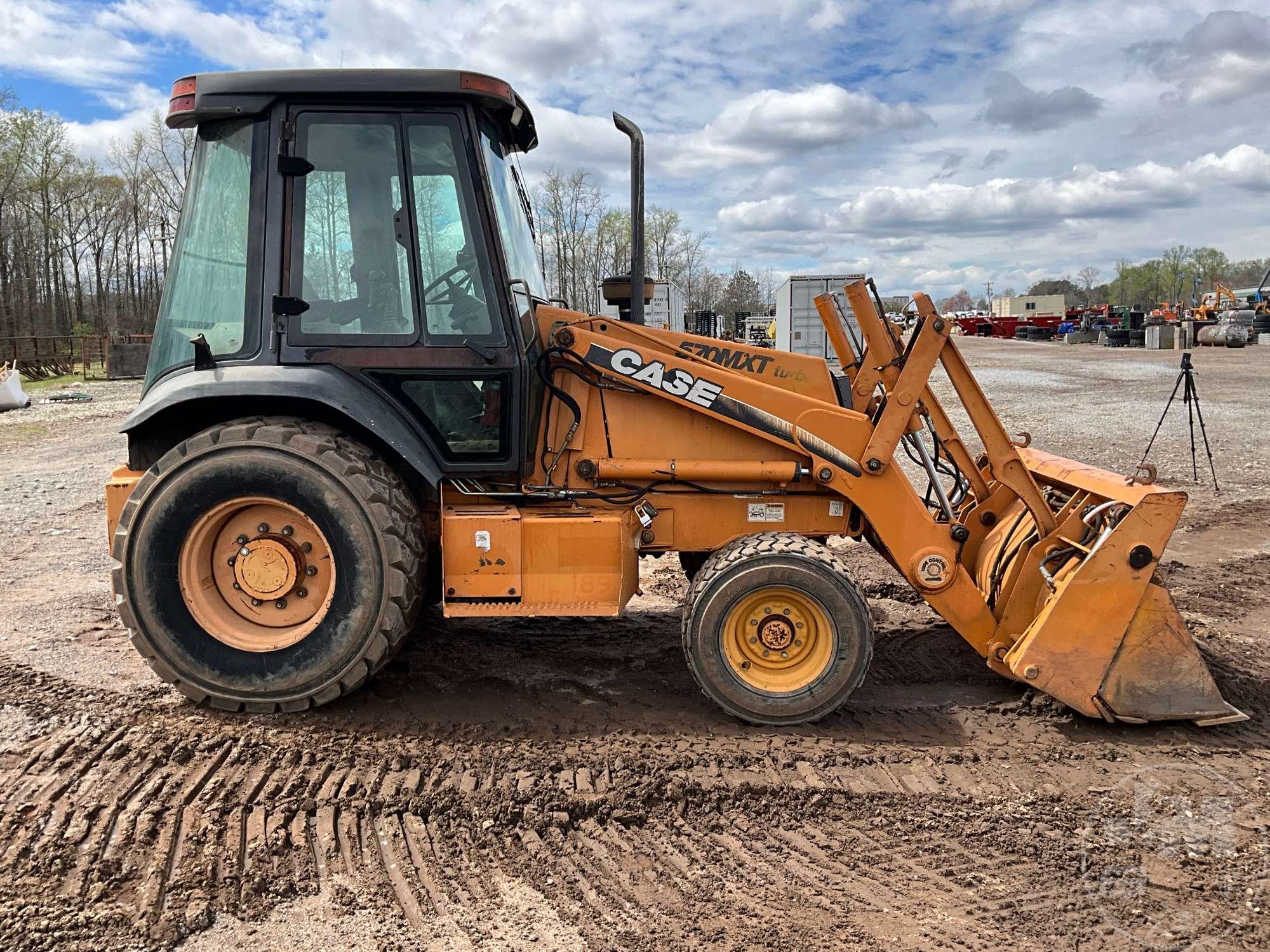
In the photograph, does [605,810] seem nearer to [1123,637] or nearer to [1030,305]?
[1123,637]

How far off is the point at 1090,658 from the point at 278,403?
3901 millimetres

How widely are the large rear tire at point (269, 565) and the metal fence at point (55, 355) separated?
2470 cm

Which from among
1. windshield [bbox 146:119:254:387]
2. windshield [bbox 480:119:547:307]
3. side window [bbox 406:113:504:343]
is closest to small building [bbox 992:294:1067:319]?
windshield [bbox 480:119:547:307]

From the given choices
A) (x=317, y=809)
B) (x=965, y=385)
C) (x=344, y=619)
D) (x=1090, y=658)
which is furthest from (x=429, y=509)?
(x=1090, y=658)

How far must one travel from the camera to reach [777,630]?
419 centimetres

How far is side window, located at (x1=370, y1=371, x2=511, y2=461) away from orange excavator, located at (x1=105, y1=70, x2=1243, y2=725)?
1 cm

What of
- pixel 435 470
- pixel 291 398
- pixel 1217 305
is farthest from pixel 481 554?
pixel 1217 305

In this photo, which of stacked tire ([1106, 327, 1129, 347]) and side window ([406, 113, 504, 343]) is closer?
side window ([406, 113, 504, 343])

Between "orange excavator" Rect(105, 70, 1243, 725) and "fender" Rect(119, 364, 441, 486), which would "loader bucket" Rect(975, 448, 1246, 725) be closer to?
"orange excavator" Rect(105, 70, 1243, 725)

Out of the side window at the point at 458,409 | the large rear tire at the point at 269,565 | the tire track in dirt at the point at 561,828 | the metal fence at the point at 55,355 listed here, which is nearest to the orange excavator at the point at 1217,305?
the metal fence at the point at 55,355

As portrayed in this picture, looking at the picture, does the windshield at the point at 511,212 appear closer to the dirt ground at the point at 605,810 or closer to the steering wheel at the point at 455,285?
the steering wheel at the point at 455,285

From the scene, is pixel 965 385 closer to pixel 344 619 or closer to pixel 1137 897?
pixel 1137 897

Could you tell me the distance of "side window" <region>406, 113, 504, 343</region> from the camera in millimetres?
4043

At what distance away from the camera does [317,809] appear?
3.43m
